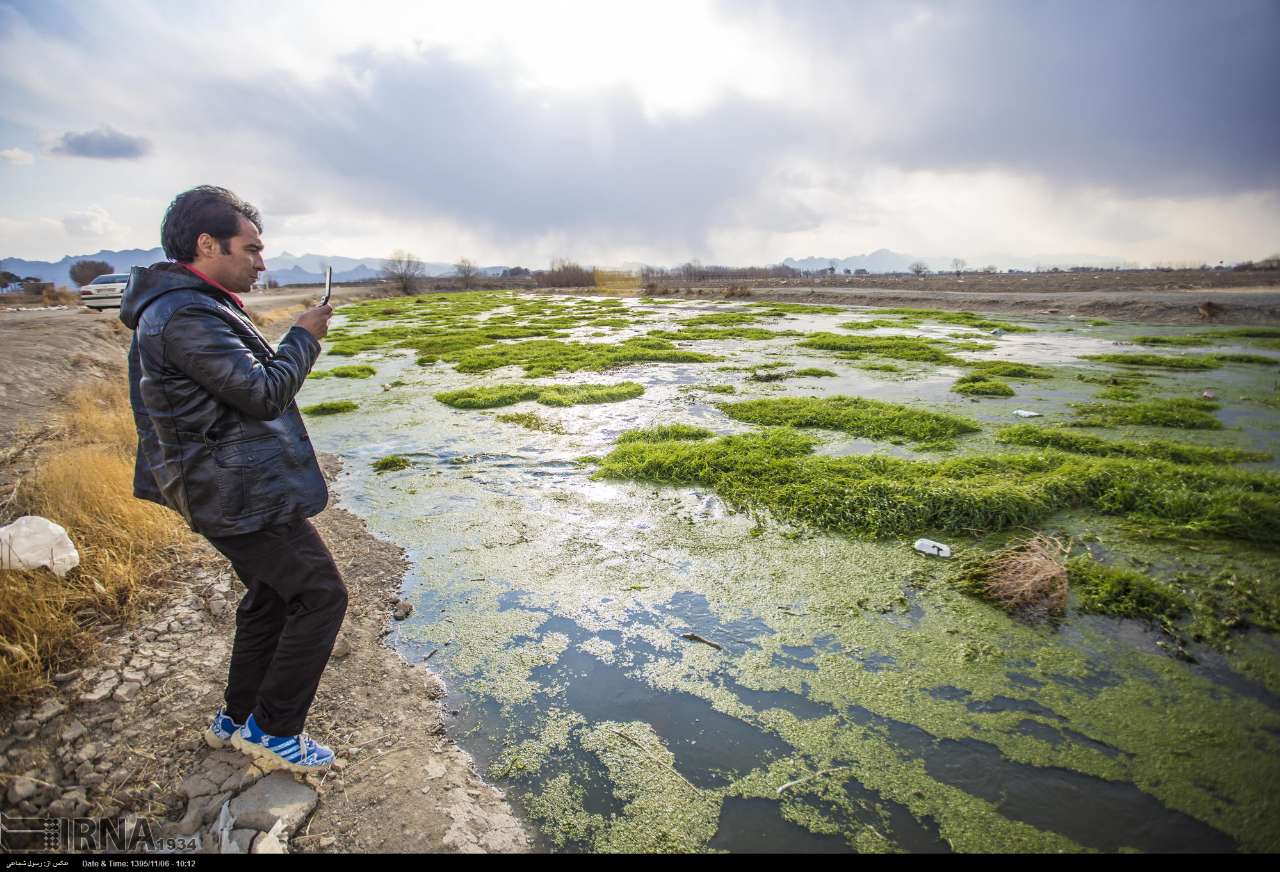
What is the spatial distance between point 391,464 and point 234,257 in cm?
612

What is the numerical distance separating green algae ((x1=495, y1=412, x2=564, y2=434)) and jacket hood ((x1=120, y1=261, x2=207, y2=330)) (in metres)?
7.28

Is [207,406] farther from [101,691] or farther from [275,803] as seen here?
[101,691]

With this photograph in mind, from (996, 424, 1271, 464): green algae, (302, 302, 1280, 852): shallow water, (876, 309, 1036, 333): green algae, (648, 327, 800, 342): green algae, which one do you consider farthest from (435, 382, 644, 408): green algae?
(876, 309, 1036, 333): green algae

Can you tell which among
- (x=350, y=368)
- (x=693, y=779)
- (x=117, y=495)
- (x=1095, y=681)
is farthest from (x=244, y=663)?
(x=350, y=368)

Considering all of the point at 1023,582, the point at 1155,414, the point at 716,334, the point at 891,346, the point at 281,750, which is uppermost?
the point at 716,334

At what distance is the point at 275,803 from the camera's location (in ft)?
9.07

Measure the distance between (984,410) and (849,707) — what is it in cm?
791

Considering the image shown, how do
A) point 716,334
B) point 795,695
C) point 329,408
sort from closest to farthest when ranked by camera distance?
1. point 795,695
2. point 329,408
3. point 716,334

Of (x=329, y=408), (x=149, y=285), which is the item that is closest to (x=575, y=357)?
(x=329, y=408)

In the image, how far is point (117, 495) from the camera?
5301 millimetres

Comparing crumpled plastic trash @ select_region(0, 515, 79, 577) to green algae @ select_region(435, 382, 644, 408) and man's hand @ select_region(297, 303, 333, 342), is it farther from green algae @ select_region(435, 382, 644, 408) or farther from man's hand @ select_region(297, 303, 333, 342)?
green algae @ select_region(435, 382, 644, 408)

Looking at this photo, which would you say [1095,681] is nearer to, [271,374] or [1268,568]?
[1268,568]

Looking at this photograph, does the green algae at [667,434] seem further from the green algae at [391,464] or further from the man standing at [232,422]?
the man standing at [232,422]

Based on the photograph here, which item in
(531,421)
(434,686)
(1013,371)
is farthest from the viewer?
(1013,371)
